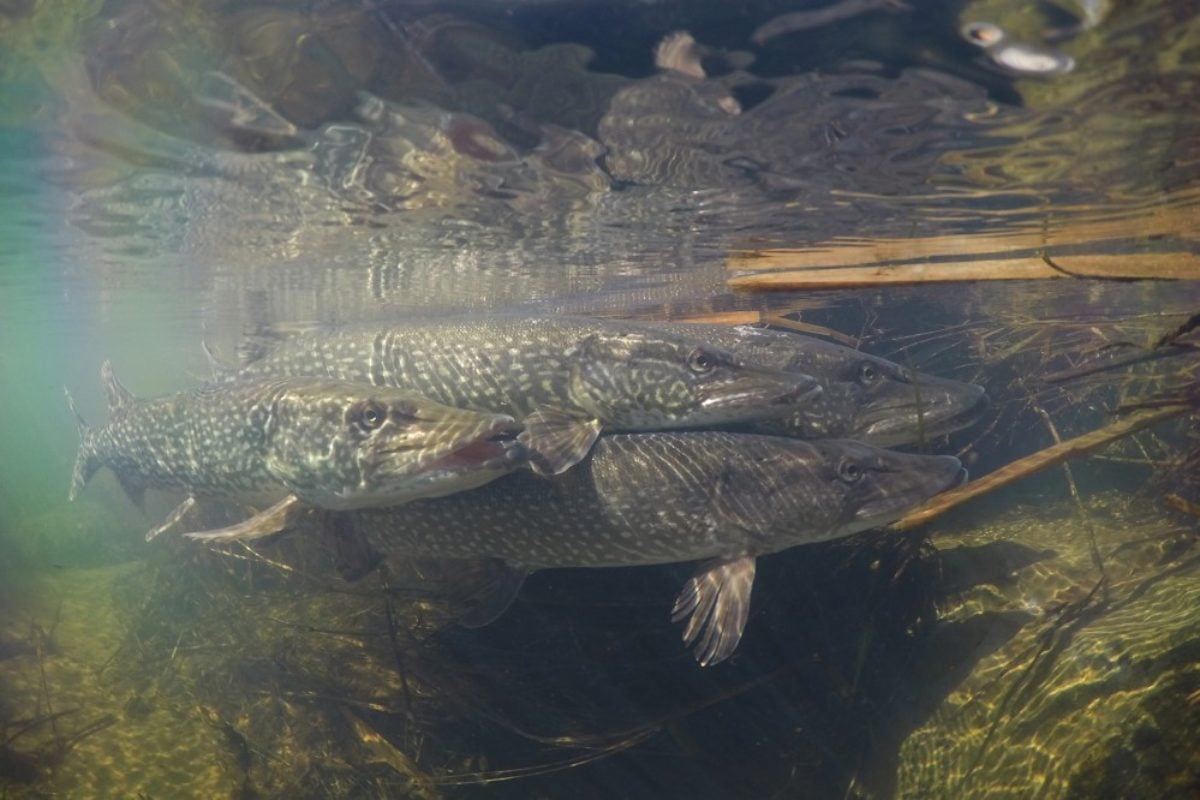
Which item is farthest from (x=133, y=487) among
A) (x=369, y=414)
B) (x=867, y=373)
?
(x=867, y=373)

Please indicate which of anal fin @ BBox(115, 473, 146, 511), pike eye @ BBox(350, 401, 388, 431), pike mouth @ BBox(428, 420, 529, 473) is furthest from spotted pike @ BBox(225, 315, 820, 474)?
anal fin @ BBox(115, 473, 146, 511)

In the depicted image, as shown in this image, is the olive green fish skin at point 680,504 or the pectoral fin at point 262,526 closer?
the olive green fish skin at point 680,504

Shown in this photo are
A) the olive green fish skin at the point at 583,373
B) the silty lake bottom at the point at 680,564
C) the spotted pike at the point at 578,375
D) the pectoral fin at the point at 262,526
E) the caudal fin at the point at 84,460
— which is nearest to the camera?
the silty lake bottom at the point at 680,564

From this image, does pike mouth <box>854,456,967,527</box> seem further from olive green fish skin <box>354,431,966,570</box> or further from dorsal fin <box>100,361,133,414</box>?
dorsal fin <box>100,361,133,414</box>

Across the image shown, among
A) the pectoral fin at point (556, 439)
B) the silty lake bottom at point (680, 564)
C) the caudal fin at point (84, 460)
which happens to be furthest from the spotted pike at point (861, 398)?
the caudal fin at point (84, 460)

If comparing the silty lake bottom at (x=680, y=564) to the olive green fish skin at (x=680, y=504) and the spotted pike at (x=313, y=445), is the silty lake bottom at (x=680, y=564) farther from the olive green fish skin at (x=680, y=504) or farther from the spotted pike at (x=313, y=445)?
the spotted pike at (x=313, y=445)

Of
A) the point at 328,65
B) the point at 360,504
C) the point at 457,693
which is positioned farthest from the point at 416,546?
the point at 328,65
